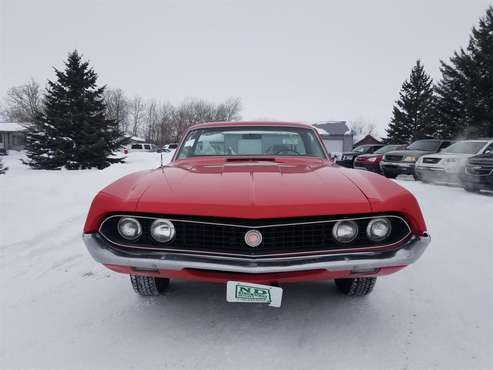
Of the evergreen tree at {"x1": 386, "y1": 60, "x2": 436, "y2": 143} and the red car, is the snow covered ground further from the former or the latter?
the evergreen tree at {"x1": 386, "y1": 60, "x2": 436, "y2": 143}

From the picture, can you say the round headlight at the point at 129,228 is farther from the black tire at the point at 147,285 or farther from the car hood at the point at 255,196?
the black tire at the point at 147,285

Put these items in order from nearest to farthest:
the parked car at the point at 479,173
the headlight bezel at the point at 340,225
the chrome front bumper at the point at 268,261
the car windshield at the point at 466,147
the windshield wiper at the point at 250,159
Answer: the chrome front bumper at the point at 268,261 < the headlight bezel at the point at 340,225 < the windshield wiper at the point at 250,159 < the parked car at the point at 479,173 < the car windshield at the point at 466,147

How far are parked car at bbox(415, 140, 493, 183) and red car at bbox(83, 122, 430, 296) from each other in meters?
7.87

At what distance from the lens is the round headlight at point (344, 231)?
1986mm

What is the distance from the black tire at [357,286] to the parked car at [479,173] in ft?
21.6

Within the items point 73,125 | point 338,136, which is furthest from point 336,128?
point 73,125

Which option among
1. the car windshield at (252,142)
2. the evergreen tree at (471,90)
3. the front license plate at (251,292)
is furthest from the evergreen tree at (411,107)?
the front license plate at (251,292)

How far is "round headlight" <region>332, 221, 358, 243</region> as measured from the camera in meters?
1.99

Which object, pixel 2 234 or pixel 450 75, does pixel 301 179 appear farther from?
pixel 450 75

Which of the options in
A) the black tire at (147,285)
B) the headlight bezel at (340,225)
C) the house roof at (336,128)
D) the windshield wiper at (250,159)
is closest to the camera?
the headlight bezel at (340,225)

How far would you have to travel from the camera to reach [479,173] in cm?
761

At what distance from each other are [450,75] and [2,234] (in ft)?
101

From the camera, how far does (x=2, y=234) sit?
4.22 meters

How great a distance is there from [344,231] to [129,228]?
1259 mm
